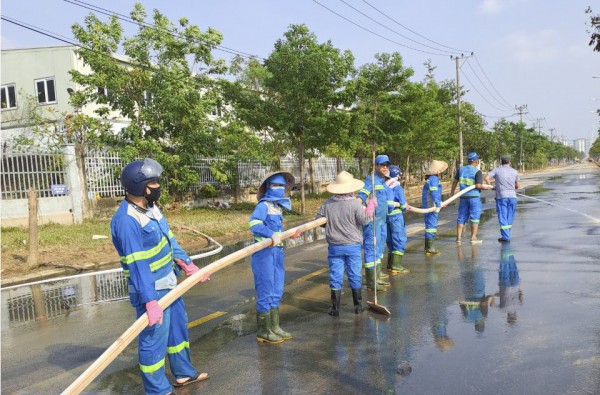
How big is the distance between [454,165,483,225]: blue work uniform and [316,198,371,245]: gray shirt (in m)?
5.08

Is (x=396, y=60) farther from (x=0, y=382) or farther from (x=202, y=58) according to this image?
(x=0, y=382)

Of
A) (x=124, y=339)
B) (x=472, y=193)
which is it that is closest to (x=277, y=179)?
(x=124, y=339)

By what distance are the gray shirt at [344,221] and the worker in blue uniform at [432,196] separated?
375cm

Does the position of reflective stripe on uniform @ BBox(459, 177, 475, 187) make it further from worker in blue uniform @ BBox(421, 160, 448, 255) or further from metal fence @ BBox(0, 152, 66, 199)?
metal fence @ BBox(0, 152, 66, 199)

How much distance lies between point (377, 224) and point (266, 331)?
9.40 feet

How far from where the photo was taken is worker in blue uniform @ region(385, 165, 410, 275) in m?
8.18

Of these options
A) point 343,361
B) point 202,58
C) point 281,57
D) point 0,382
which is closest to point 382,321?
point 343,361

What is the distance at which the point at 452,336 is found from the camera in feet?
16.9

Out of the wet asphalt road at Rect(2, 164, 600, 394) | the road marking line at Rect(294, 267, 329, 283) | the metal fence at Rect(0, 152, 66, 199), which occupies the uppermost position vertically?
the metal fence at Rect(0, 152, 66, 199)

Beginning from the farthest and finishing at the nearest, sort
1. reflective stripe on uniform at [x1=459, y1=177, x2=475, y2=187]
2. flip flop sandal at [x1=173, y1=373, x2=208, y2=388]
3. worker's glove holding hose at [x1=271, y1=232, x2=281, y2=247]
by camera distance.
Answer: reflective stripe on uniform at [x1=459, y1=177, x2=475, y2=187] → worker's glove holding hose at [x1=271, y1=232, x2=281, y2=247] → flip flop sandal at [x1=173, y1=373, x2=208, y2=388]

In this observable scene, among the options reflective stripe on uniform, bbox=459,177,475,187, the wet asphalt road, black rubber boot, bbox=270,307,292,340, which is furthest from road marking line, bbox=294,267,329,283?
reflective stripe on uniform, bbox=459,177,475,187

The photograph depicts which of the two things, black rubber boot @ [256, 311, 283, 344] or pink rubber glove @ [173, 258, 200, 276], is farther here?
black rubber boot @ [256, 311, 283, 344]

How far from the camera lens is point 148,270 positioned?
3.78 meters

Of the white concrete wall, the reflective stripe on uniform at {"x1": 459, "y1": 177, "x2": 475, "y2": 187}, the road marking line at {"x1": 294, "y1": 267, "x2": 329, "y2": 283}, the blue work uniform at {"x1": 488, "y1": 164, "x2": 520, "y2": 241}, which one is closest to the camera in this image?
the road marking line at {"x1": 294, "y1": 267, "x2": 329, "y2": 283}
